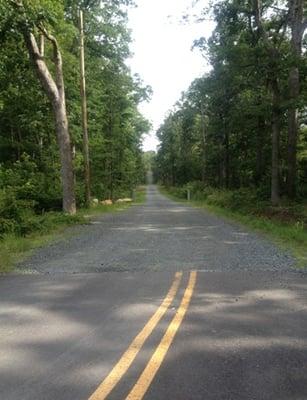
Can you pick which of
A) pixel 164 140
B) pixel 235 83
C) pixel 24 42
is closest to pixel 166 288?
pixel 24 42

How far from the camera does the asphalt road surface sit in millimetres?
4316

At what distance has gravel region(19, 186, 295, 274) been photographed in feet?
33.1

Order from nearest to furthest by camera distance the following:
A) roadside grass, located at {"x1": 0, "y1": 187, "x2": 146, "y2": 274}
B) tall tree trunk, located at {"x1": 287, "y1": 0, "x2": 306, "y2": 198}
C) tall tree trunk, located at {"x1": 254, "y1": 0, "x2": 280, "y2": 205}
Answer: roadside grass, located at {"x1": 0, "y1": 187, "x2": 146, "y2": 274}
tall tree trunk, located at {"x1": 254, "y1": 0, "x2": 280, "y2": 205}
tall tree trunk, located at {"x1": 287, "y1": 0, "x2": 306, "y2": 198}

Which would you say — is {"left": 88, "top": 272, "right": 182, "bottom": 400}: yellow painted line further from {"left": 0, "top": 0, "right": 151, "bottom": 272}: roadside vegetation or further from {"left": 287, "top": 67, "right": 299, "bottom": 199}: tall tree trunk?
{"left": 287, "top": 67, "right": 299, "bottom": 199}: tall tree trunk

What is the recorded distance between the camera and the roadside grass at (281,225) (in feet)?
41.3

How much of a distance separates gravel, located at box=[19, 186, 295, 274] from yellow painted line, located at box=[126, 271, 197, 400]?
10.0 feet

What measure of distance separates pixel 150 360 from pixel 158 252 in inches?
275

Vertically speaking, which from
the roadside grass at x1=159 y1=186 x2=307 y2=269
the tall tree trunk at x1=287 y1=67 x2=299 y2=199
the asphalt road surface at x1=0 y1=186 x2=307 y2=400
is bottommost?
the roadside grass at x1=159 y1=186 x2=307 y2=269

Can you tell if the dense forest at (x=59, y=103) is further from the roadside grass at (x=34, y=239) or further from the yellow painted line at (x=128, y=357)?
the yellow painted line at (x=128, y=357)

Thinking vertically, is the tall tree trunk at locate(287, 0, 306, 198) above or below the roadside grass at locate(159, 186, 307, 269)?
above

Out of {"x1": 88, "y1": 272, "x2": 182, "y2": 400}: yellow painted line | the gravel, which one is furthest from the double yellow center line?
the gravel

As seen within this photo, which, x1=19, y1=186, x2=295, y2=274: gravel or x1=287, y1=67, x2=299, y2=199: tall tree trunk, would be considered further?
x1=287, y1=67, x2=299, y2=199: tall tree trunk

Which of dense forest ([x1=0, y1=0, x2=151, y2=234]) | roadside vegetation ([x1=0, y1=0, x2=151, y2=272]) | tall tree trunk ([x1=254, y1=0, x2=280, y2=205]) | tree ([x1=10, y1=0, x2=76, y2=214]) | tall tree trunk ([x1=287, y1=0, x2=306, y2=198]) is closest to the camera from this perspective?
roadside vegetation ([x1=0, y1=0, x2=151, y2=272])

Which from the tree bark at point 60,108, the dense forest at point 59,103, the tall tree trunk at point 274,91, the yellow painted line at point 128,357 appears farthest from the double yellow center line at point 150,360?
the tall tree trunk at point 274,91
